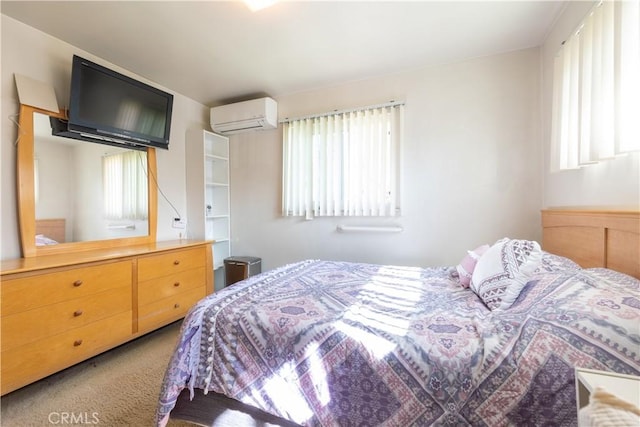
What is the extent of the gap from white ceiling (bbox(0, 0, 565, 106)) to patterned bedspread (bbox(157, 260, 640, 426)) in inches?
75.7

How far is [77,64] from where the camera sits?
6.55 feet

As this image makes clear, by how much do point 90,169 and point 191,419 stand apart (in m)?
2.30

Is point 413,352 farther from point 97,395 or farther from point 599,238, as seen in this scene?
point 97,395

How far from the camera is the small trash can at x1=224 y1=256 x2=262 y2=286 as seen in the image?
3.17 m

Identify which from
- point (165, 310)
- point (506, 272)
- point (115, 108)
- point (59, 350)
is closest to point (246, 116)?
point (115, 108)

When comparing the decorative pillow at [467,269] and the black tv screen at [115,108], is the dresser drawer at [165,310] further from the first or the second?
the decorative pillow at [467,269]

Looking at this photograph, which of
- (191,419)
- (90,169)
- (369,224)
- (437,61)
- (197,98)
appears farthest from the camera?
(197,98)

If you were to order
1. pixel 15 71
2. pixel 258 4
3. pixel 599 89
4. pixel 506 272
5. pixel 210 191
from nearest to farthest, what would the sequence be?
pixel 506 272, pixel 599 89, pixel 258 4, pixel 15 71, pixel 210 191

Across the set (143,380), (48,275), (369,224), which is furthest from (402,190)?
(48,275)

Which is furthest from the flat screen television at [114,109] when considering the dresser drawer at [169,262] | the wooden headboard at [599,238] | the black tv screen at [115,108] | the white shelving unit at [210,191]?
the wooden headboard at [599,238]

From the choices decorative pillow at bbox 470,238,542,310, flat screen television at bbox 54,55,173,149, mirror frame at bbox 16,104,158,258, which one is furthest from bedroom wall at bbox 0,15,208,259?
decorative pillow at bbox 470,238,542,310

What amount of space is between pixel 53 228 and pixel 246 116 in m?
2.12

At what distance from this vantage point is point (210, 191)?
3.61 meters

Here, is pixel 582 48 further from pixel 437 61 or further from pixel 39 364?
pixel 39 364
